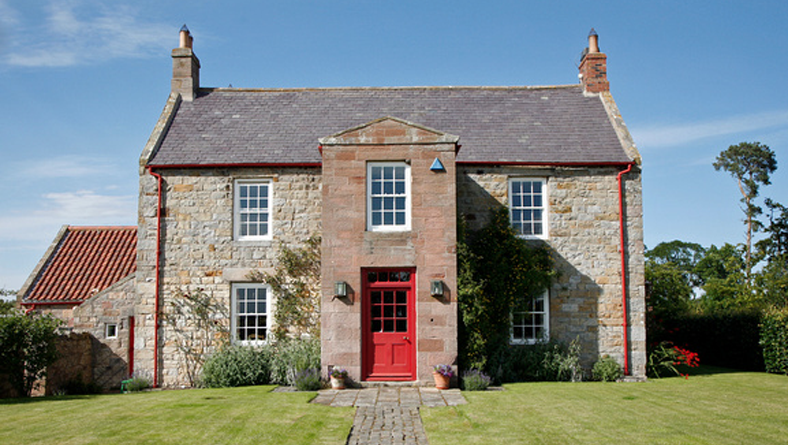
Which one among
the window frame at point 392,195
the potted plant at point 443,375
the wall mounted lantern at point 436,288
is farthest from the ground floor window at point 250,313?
the potted plant at point 443,375

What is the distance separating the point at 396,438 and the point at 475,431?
127 centimetres

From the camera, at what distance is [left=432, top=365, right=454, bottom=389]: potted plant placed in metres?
13.5

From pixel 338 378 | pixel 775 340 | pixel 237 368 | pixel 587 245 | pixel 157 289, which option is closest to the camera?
pixel 338 378

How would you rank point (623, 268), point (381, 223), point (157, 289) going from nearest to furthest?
point (381, 223)
point (623, 268)
point (157, 289)

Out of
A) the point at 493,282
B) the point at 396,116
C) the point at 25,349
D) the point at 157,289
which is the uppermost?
the point at 396,116

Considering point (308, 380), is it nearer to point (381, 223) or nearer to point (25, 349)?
point (381, 223)

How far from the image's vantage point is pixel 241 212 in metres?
16.4

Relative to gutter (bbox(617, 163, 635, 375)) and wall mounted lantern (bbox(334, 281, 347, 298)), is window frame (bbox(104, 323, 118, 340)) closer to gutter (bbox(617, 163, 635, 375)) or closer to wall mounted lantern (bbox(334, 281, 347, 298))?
wall mounted lantern (bbox(334, 281, 347, 298))

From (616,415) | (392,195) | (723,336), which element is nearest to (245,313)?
(392,195)

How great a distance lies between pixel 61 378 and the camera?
50.1 feet

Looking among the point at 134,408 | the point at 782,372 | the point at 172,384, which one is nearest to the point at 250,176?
the point at 172,384

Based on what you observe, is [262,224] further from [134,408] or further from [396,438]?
[396,438]

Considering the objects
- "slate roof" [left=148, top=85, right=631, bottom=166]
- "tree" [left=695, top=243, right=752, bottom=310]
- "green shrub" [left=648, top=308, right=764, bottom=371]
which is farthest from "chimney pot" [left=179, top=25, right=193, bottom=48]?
"tree" [left=695, top=243, right=752, bottom=310]

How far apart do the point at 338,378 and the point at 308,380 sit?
27.7 inches
